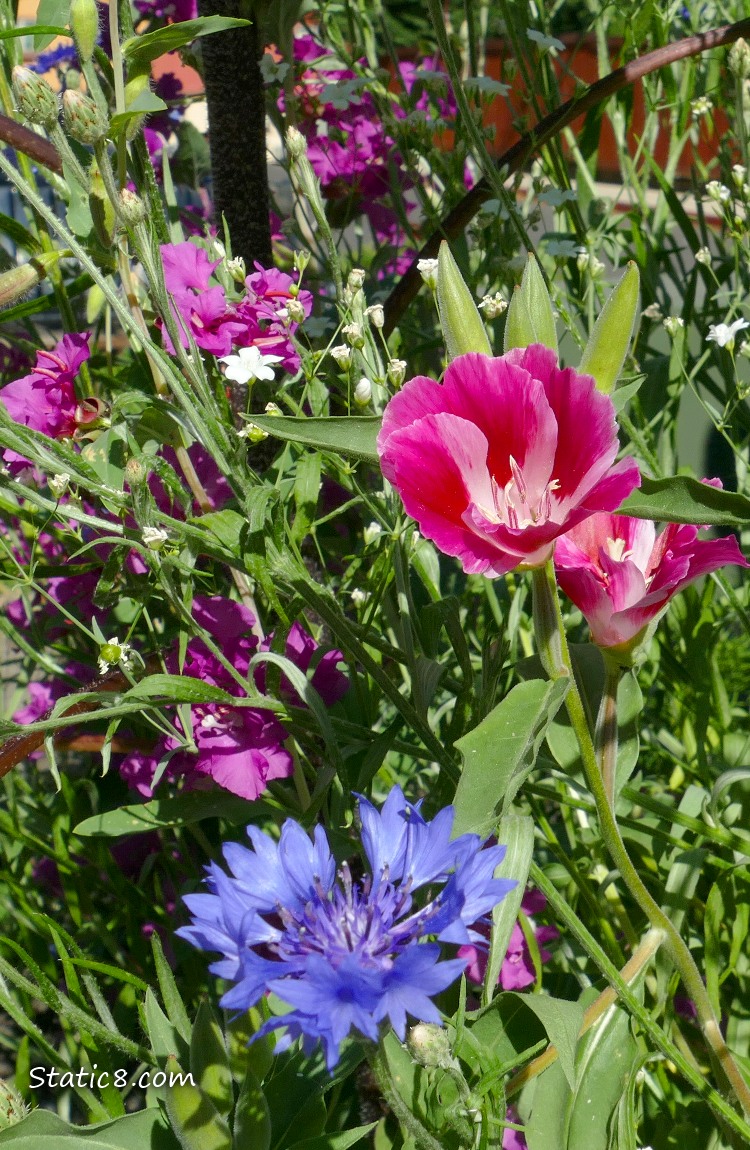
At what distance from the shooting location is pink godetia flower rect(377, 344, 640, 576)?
1.13 feet

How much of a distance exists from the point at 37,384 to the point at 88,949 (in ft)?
1.47

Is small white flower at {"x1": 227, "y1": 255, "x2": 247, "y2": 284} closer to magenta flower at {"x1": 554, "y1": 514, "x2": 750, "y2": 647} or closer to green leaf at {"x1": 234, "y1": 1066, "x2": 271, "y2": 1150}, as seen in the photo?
magenta flower at {"x1": 554, "y1": 514, "x2": 750, "y2": 647}

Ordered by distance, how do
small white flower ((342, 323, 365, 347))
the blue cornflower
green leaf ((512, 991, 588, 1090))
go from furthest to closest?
1. small white flower ((342, 323, 365, 347))
2. green leaf ((512, 991, 588, 1090))
3. the blue cornflower

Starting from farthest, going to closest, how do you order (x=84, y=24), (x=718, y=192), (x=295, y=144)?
(x=718, y=192) < (x=295, y=144) < (x=84, y=24)

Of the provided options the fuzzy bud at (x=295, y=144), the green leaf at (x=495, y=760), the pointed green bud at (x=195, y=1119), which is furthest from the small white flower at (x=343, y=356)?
the pointed green bud at (x=195, y=1119)

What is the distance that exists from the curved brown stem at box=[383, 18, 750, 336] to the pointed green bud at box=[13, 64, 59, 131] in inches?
8.7

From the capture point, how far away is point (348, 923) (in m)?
0.33

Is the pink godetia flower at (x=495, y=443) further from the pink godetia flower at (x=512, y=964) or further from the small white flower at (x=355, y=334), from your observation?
the pink godetia flower at (x=512, y=964)

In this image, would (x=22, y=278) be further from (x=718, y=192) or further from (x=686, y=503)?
(x=718, y=192)

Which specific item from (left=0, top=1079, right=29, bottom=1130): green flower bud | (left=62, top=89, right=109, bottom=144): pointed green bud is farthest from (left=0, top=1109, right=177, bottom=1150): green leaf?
(left=62, top=89, right=109, bottom=144): pointed green bud

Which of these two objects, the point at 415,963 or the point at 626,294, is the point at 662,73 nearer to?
the point at 626,294

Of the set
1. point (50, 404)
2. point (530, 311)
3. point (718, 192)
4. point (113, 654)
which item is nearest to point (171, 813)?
point (113, 654)

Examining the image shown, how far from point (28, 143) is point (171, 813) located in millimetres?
343

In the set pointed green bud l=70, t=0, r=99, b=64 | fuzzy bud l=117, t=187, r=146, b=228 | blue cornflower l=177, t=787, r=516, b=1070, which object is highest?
pointed green bud l=70, t=0, r=99, b=64
